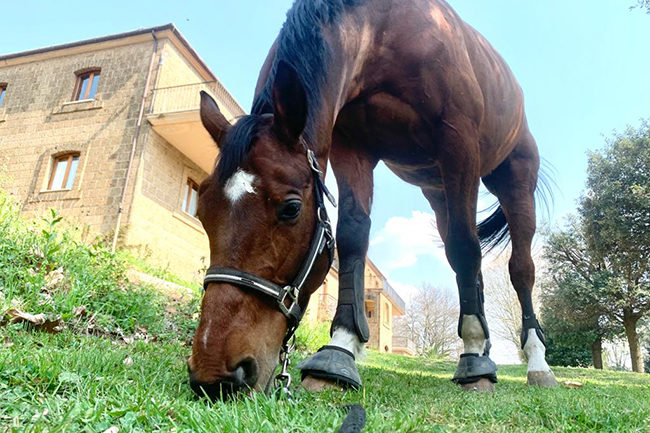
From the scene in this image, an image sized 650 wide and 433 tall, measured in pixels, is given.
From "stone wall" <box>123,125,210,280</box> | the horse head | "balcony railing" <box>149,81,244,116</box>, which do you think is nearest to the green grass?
the horse head

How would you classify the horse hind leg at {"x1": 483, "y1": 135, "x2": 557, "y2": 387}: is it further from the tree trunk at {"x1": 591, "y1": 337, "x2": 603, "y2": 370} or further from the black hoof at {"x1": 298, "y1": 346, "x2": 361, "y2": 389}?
the tree trunk at {"x1": 591, "y1": 337, "x2": 603, "y2": 370}

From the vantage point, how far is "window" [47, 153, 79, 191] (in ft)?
41.9

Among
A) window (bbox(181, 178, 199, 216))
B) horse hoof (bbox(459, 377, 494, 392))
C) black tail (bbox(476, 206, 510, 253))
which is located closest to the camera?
horse hoof (bbox(459, 377, 494, 392))

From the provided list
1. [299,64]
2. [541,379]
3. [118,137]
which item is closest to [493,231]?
[541,379]

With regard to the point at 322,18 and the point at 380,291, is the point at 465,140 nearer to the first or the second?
the point at 322,18

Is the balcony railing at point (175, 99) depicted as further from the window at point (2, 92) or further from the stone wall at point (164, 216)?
the window at point (2, 92)

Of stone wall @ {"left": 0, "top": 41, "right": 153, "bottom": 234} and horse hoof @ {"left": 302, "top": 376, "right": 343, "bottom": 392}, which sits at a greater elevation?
stone wall @ {"left": 0, "top": 41, "right": 153, "bottom": 234}

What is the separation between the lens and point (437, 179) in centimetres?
348

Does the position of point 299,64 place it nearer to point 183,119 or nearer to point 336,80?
point 336,80

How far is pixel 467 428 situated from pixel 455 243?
170 centimetres

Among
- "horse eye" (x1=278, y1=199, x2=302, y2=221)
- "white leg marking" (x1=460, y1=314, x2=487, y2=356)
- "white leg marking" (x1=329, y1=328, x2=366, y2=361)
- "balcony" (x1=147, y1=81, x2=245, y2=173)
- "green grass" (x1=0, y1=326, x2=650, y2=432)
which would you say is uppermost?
"balcony" (x1=147, y1=81, x2=245, y2=173)

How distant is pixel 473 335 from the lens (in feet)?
9.29

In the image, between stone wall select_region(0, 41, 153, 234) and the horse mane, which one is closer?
the horse mane

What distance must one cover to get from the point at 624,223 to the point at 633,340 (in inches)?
154
